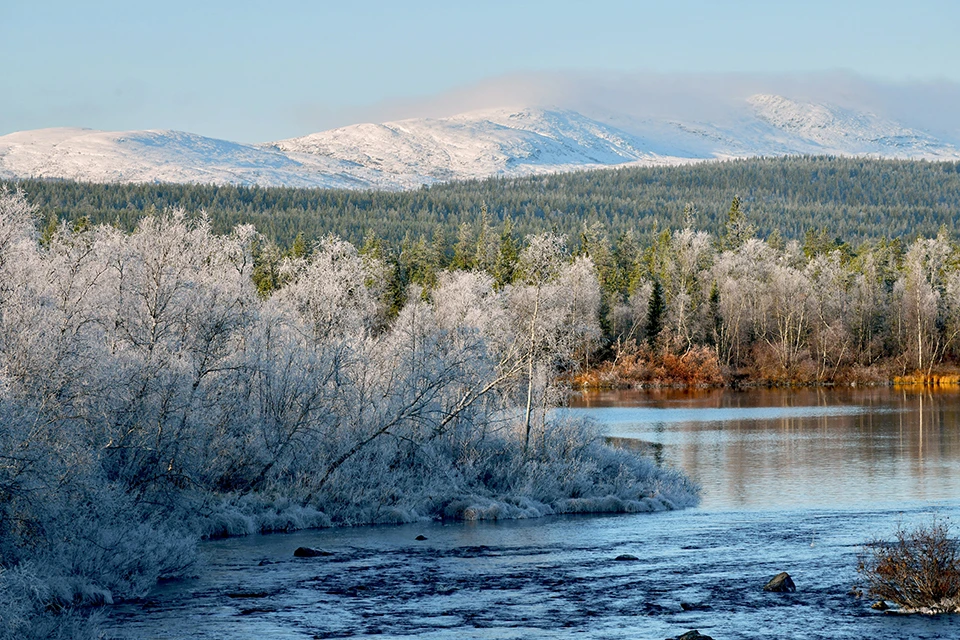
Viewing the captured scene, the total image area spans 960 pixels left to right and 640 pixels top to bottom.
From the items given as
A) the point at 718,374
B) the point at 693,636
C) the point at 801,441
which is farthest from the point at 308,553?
the point at 718,374

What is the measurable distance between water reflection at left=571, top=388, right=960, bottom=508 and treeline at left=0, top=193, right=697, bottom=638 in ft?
16.7

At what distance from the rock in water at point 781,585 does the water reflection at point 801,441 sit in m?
13.3

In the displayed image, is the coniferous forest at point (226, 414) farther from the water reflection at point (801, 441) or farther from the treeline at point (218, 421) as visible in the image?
the water reflection at point (801, 441)

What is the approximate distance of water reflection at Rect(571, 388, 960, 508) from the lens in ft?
126

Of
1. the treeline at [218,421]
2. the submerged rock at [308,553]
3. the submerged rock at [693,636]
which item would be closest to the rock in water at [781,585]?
the submerged rock at [693,636]

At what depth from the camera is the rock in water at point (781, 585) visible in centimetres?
2180

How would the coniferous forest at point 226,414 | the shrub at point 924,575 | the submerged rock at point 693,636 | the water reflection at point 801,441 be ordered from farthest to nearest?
the water reflection at point 801,441
the coniferous forest at point 226,414
the shrub at point 924,575
the submerged rock at point 693,636

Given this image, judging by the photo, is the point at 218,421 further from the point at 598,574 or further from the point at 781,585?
the point at 781,585

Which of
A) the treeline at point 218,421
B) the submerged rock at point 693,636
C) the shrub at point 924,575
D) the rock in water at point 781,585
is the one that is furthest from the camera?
the rock in water at point 781,585

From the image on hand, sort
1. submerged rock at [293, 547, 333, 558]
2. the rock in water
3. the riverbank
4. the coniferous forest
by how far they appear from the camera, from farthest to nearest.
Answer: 1. the riverbank
2. submerged rock at [293, 547, 333, 558]
3. the rock in water
4. the coniferous forest

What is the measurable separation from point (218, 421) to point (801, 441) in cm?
3230

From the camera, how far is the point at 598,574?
78.8ft

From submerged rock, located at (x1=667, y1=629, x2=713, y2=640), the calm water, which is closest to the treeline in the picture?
the calm water

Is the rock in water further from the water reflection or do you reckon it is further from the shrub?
the water reflection
